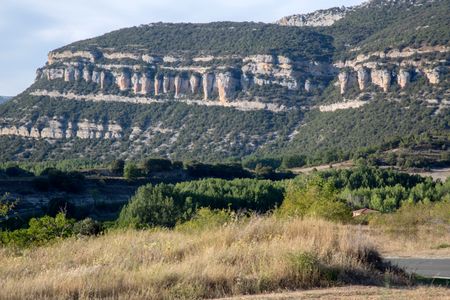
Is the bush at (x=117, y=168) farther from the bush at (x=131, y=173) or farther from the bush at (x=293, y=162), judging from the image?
the bush at (x=293, y=162)

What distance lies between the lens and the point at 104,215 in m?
51.1

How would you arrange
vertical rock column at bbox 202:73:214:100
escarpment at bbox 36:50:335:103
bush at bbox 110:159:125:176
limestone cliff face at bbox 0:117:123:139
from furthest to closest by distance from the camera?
vertical rock column at bbox 202:73:214:100
escarpment at bbox 36:50:335:103
limestone cliff face at bbox 0:117:123:139
bush at bbox 110:159:125:176

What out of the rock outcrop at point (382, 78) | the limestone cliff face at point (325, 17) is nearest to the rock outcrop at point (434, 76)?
the rock outcrop at point (382, 78)

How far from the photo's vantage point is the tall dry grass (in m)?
7.71

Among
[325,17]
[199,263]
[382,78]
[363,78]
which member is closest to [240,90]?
[363,78]

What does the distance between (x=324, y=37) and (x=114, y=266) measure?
159 meters

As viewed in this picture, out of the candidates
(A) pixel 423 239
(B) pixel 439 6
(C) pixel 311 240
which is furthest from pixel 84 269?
(B) pixel 439 6

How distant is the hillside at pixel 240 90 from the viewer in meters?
117

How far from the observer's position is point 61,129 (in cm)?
12738

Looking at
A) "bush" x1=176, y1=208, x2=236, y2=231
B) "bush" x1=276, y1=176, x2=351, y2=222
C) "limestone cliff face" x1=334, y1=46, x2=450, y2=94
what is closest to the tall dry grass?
"bush" x1=176, y1=208, x2=236, y2=231

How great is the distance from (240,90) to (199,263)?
5394 inches

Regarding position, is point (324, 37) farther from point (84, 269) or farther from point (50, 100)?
point (84, 269)

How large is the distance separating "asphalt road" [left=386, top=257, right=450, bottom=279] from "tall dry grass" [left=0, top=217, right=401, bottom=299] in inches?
114

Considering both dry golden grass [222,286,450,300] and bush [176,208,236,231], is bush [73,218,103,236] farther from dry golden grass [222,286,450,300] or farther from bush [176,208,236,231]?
dry golden grass [222,286,450,300]
